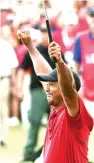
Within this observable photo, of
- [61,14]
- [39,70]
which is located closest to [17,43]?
[61,14]

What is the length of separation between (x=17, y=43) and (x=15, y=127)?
5.30 feet

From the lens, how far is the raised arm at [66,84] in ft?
17.7

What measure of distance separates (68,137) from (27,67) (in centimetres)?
495

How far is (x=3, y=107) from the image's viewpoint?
13.5 meters

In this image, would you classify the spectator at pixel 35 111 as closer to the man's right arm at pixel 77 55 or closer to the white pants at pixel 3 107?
the man's right arm at pixel 77 55

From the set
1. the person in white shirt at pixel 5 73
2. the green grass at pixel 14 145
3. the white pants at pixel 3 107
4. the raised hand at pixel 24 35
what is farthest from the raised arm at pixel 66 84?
the white pants at pixel 3 107

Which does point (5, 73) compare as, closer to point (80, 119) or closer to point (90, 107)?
point (90, 107)

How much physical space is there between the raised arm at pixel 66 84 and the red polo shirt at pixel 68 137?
0.09 meters

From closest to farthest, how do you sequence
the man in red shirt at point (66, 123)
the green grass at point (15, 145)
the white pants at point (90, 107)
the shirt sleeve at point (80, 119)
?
1. the man in red shirt at point (66, 123)
2. the shirt sleeve at point (80, 119)
3. the white pants at point (90, 107)
4. the green grass at point (15, 145)

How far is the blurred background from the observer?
10663 mm

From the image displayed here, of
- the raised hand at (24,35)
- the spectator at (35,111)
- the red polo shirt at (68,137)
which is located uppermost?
the raised hand at (24,35)

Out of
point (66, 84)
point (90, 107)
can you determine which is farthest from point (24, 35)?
point (90, 107)

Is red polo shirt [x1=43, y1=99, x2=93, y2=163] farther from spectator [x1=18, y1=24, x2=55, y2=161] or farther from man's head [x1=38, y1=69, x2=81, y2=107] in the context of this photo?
spectator [x1=18, y1=24, x2=55, y2=161]

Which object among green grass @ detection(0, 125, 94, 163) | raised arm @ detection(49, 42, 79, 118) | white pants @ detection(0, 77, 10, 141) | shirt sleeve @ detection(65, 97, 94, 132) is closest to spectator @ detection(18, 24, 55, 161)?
green grass @ detection(0, 125, 94, 163)
